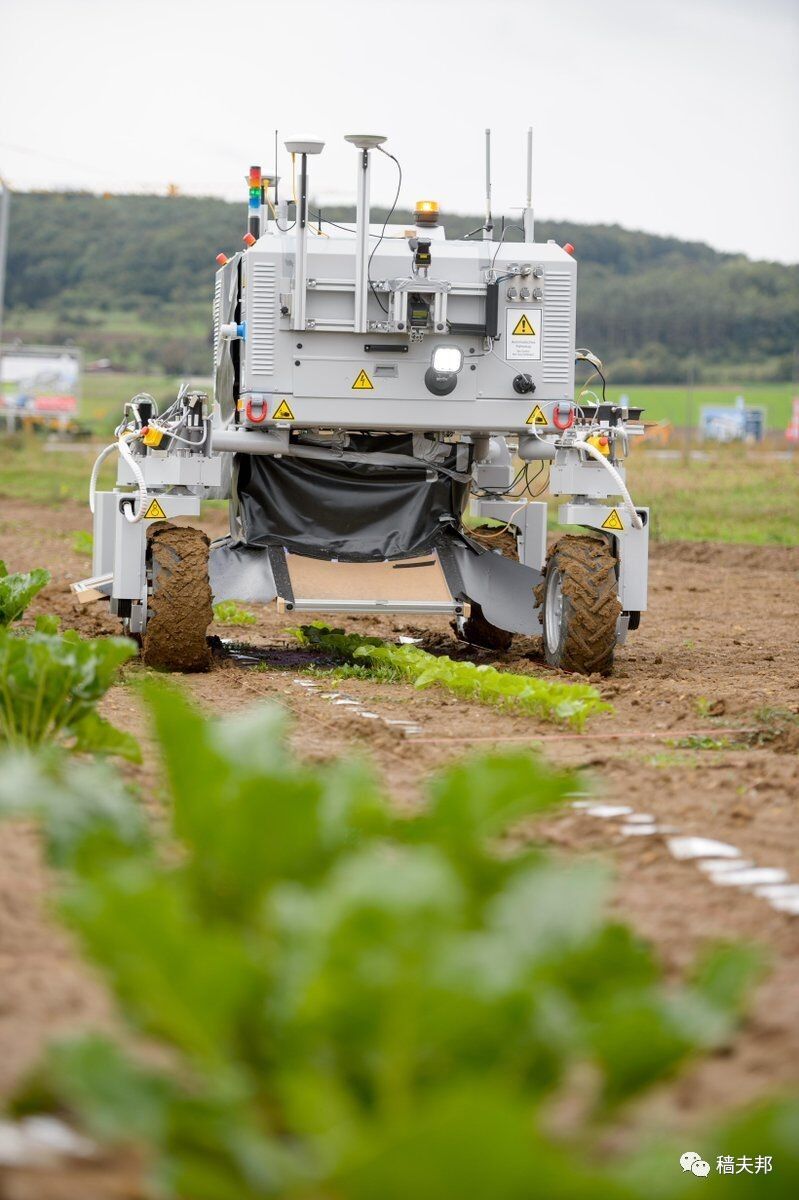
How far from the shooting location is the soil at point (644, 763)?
3.31 m

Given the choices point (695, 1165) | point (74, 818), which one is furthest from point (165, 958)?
point (695, 1165)

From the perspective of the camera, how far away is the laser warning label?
9.88m

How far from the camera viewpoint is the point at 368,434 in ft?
35.0

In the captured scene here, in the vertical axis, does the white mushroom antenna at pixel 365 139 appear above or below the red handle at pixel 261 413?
Result: above

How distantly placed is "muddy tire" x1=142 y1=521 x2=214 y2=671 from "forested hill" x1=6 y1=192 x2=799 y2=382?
5835cm

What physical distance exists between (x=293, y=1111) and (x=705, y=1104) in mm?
1035

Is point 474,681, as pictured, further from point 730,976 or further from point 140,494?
point 730,976

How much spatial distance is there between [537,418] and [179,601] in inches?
95.8

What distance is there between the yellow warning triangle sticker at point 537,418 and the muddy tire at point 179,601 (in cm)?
207

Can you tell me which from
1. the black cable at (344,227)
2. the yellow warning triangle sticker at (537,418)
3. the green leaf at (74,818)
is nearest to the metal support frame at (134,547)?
the black cable at (344,227)

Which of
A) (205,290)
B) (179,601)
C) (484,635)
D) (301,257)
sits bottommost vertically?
(484,635)

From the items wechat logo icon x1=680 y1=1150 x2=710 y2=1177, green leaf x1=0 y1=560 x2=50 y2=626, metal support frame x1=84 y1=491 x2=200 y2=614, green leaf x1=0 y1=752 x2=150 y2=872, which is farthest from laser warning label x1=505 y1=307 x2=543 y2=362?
wechat logo icon x1=680 y1=1150 x2=710 y2=1177

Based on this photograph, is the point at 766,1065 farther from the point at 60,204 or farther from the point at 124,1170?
the point at 60,204

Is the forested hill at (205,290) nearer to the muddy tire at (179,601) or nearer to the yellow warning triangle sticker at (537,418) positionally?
the yellow warning triangle sticker at (537,418)
